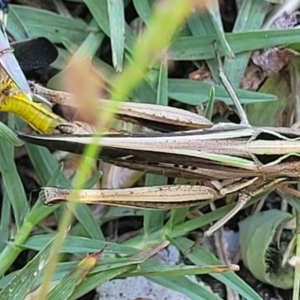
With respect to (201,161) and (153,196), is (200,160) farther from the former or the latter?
(153,196)

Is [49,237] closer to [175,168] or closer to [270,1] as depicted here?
[175,168]

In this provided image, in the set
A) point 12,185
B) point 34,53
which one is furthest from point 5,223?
point 34,53

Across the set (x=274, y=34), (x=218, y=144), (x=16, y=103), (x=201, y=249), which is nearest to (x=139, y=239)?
(x=201, y=249)

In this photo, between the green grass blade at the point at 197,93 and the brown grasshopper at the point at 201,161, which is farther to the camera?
the green grass blade at the point at 197,93

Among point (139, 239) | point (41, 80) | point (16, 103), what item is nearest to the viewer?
point (16, 103)

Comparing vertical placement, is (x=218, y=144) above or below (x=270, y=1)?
below

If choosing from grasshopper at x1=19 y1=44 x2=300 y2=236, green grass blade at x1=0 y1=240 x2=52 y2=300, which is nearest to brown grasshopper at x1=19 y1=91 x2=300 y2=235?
grasshopper at x1=19 y1=44 x2=300 y2=236

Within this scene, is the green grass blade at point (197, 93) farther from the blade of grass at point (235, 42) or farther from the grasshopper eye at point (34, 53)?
the grasshopper eye at point (34, 53)

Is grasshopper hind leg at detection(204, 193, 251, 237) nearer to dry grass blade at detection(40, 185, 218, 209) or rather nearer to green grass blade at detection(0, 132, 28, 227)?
dry grass blade at detection(40, 185, 218, 209)

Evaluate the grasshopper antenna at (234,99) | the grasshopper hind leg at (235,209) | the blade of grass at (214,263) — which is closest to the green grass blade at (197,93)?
the grasshopper antenna at (234,99)
